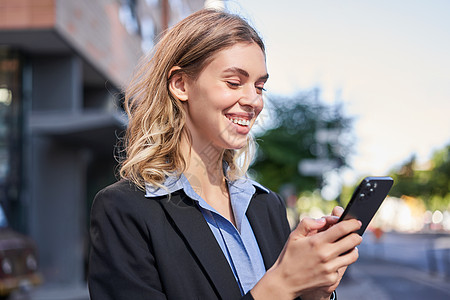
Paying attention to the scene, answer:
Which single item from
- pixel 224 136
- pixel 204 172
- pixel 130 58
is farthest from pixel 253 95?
pixel 130 58

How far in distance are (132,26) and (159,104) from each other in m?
16.8

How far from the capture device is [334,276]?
4.35ft

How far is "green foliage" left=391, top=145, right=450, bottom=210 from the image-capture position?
54844 mm

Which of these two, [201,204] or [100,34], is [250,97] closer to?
[201,204]

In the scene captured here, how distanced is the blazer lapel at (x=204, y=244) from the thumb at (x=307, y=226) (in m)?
0.31

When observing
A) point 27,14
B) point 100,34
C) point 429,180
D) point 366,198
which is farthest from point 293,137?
point 429,180

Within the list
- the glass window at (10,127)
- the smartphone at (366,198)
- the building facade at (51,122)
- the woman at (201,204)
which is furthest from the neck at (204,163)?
the glass window at (10,127)

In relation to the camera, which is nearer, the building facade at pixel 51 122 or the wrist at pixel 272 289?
the wrist at pixel 272 289

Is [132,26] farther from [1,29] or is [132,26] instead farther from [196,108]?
[196,108]

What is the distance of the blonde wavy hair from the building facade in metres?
8.99

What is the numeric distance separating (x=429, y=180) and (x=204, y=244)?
67340 mm

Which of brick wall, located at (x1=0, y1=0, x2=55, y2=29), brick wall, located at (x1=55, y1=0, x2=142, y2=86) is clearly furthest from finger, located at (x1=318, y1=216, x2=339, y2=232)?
brick wall, located at (x1=0, y1=0, x2=55, y2=29)

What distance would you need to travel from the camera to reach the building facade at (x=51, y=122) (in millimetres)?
11172

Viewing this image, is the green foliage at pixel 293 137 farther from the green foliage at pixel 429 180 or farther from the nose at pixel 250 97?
the green foliage at pixel 429 180
